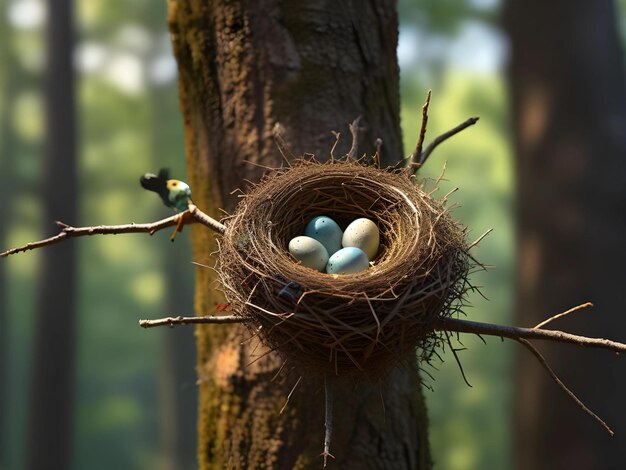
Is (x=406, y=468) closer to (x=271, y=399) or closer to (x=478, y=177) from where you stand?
(x=271, y=399)

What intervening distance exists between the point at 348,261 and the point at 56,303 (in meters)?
6.18

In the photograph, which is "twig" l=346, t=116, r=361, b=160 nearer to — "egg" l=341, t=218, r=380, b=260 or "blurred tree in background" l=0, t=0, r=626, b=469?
"egg" l=341, t=218, r=380, b=260

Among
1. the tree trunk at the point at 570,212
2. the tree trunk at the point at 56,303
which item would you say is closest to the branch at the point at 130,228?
the tree trunk at the point at 570,212

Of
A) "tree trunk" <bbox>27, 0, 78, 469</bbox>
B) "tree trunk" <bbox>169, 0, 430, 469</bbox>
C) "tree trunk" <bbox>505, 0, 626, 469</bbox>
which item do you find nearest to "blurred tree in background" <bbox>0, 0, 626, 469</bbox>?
"tree trunk" <bbox>27, 0, 78, 469</bbox>

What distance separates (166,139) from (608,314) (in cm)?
713

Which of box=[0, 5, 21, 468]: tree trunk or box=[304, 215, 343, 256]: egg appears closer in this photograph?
box=[304, 215, 343, 256]: egg

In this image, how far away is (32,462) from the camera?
699 centimetres

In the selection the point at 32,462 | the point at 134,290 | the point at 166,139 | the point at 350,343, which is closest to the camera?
the point at 350,343

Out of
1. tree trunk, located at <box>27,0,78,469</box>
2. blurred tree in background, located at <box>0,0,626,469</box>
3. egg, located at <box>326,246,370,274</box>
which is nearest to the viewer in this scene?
egg, located at <box>326,246,370,274</box>

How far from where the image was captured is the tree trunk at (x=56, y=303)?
696cm

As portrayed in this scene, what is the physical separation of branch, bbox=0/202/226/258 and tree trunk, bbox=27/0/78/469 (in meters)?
5.87

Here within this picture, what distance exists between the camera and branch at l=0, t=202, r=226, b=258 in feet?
4.33

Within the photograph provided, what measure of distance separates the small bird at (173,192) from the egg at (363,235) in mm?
318

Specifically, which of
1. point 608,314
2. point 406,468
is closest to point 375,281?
point 406,468
